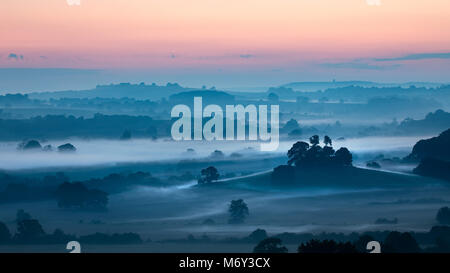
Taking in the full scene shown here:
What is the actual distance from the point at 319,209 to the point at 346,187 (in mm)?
11086

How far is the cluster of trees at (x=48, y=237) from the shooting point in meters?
36.8

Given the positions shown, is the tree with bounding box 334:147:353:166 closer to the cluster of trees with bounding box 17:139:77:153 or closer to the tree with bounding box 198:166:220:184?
the tree with bounding box 198:166:220:184

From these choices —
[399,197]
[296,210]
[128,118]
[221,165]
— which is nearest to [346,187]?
[399,197]

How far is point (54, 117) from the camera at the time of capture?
104 metres

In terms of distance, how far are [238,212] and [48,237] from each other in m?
23.0

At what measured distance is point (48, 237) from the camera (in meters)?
37.8

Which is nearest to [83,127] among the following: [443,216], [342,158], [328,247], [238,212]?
[342,158]

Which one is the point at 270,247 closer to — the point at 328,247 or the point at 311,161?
the point at 328,247

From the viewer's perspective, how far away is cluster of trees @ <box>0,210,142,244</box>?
36.8m

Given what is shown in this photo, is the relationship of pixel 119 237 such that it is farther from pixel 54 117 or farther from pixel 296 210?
pixel 54 117

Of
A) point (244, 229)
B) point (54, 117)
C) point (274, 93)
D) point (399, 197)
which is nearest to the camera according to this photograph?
point (244, 229)

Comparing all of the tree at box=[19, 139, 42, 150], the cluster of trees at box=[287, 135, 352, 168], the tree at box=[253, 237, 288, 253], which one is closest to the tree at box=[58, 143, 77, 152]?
the tree at box=[19, 139, 42, 150]

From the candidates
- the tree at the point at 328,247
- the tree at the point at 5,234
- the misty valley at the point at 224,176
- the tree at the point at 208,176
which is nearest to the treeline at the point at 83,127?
the misty valley at the point at 224,176
